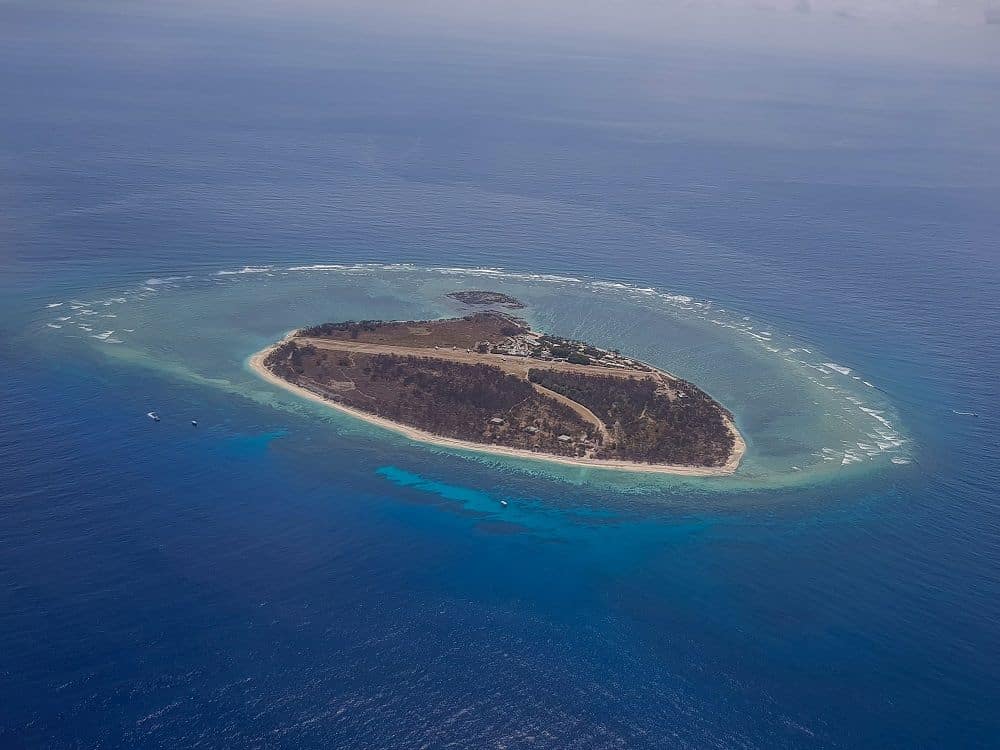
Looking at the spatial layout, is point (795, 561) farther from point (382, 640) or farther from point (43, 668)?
point (43, 668)

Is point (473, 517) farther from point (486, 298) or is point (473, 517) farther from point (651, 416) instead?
point (486, 298)

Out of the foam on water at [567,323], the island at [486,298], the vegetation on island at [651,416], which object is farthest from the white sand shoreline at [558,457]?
the island at [486,298]

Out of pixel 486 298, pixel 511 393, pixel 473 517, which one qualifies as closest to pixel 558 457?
pixel 511 393

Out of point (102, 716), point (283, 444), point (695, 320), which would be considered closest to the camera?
point (102, 716)

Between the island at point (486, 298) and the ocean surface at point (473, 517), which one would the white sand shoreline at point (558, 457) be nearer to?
the ocean surface at point (473, 517)

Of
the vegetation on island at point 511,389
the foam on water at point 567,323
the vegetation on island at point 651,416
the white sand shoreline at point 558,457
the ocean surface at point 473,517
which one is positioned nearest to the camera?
the ocean surface at point 473,517

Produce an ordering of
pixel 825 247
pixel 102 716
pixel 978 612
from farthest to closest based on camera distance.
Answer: pixel 825 247 → pixel 978 612 → pixel 102 716

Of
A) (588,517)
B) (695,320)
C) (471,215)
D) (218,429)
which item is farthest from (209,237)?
(588,517)
